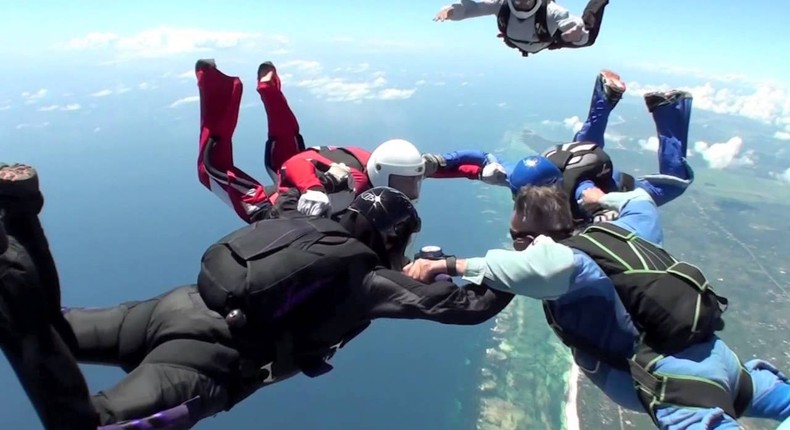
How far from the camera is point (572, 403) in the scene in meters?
43.2

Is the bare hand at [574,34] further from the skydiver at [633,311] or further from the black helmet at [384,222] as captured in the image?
the black helmet at [384,222]

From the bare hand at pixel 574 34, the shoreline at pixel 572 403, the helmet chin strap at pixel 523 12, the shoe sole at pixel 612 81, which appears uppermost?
the helmet chin strap at pixel 523 12

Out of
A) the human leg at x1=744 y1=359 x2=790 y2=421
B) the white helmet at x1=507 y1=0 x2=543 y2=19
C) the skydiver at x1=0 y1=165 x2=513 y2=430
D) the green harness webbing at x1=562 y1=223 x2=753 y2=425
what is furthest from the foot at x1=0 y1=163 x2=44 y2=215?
the white helmet at x1=507 y1=0 x2=543 y2=19

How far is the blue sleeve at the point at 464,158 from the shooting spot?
4.68 meters

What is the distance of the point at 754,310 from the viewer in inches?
2719

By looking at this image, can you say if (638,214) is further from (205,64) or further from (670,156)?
(205,64)

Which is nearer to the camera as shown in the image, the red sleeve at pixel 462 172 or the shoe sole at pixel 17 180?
the shoe sole at pixel 17 180

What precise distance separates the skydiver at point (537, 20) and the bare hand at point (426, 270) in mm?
3078

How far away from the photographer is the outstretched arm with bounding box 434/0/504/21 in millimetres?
5008

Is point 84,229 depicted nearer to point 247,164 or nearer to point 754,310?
point 247,164

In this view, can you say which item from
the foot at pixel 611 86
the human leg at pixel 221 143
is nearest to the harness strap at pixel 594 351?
the foot at pixel 611 86

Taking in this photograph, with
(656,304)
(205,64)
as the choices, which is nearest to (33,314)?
(656,304)

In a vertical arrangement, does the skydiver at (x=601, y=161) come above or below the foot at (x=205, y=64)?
below

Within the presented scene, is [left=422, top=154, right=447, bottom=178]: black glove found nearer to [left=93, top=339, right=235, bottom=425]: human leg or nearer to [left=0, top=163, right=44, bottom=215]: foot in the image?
[left=93, top=339, right=235, bottom=425]: human leg
